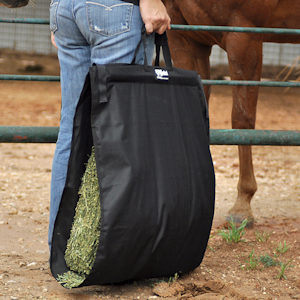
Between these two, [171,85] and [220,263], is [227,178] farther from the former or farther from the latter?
[171,85]

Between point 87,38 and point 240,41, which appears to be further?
point 240,41

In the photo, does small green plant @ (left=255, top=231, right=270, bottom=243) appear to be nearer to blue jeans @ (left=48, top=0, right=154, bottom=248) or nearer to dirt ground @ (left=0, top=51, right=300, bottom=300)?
dirt ground @ (left=0, top=51, right=300, bottom=300)

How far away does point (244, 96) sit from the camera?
3557mm

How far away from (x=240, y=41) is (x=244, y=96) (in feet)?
1.19

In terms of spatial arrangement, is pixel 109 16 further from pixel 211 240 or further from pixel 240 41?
pixel 240 41

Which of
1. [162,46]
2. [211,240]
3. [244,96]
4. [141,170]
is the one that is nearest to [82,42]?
[162,46]

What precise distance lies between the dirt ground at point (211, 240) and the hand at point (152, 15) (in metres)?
0.92

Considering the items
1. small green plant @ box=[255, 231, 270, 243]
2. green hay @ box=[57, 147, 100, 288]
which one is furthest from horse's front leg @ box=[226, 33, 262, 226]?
green hay @ box=[57, 147, 100, 288]

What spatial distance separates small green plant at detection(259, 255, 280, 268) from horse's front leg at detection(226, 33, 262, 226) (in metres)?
0.84

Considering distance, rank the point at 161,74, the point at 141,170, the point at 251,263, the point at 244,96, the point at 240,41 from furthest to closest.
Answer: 1. the point at 244,96
2. the point at 240,41
3. the point at 251,263
4. the point at 161,74
5. the point at 141,170

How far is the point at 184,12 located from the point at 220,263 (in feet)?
5.62

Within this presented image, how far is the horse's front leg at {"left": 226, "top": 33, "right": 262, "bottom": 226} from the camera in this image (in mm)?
3387

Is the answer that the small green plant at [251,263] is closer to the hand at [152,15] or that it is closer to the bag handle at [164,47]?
the bag handle at [164,47]

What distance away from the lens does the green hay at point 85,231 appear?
1.94m
